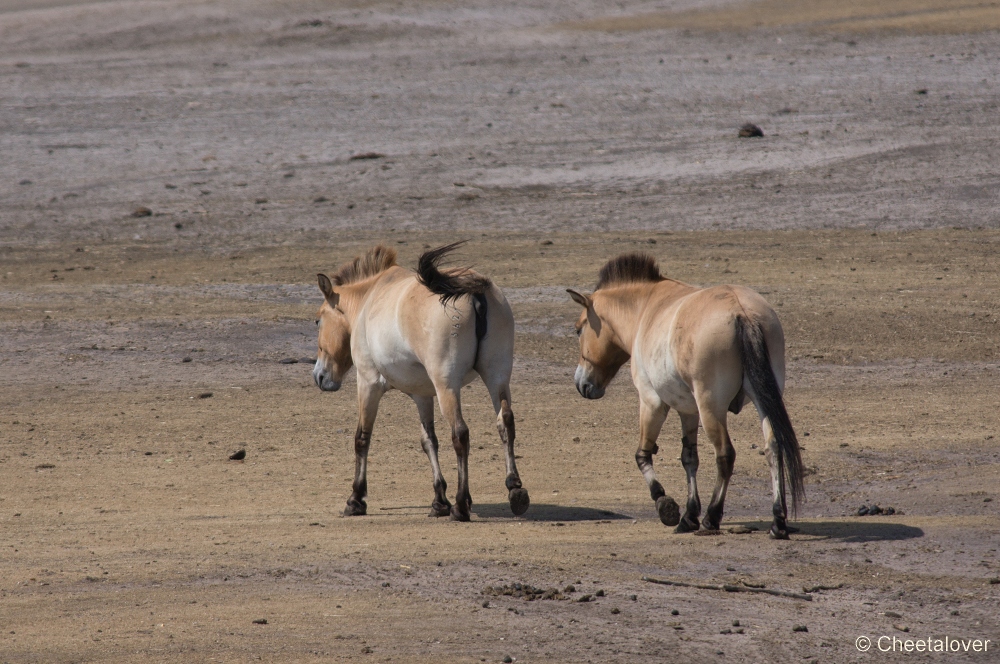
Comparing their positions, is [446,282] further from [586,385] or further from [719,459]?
[719,459]

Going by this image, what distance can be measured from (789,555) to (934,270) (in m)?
11.5

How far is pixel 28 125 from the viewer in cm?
2705

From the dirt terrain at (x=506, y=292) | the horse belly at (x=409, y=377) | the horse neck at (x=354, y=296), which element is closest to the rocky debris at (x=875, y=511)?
the dirt terrain at (x=506, y=292)

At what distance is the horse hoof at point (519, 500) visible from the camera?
8570 millimetres

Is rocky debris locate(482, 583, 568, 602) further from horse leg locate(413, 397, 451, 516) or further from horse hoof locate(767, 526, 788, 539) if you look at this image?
horse leg locate(413, 397, 451, 516)

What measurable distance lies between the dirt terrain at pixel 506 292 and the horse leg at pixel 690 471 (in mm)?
401

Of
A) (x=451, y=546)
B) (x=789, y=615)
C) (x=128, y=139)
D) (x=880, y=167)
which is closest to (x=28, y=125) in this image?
(x=128, y=139)

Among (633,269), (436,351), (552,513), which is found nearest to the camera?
(436,351)

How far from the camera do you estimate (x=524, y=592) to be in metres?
6.77

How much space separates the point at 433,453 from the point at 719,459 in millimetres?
2542

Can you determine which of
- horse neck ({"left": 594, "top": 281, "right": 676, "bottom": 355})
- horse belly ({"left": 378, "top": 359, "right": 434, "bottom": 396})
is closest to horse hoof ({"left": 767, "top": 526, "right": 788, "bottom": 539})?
horse neck ({"left": 594, "top": 281, "right": 676, "bottom": 355})

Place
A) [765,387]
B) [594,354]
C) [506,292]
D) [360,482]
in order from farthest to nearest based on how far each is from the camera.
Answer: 1. [506,292]
2. [594,354]
3. [360,482]
4. [765,387]

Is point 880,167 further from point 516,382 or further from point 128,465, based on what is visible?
point 128,465

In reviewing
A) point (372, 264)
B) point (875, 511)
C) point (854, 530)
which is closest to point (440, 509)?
point (372, 264)
